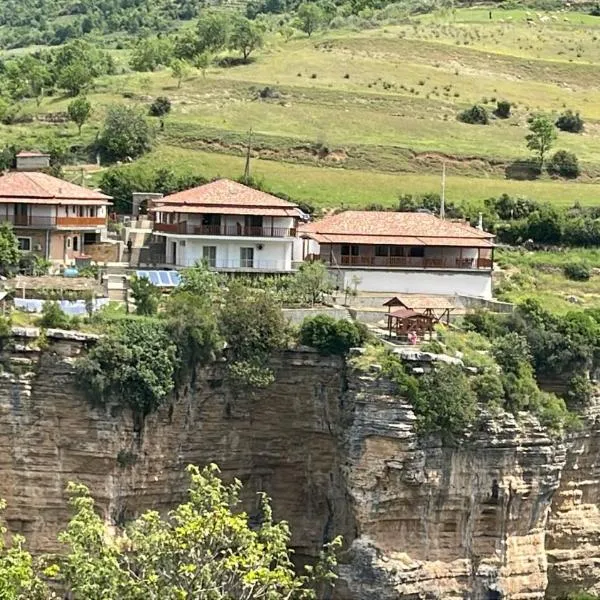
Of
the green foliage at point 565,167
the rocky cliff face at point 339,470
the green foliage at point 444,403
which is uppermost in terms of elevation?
the green foliage at point 565,167

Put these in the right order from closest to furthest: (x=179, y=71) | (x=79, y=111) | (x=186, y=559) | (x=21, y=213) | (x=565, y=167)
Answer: (x=186, y=559) < (x=21, y=213) < (x=565, y=167) < (x=79, y=111) < (x=179, y=71)

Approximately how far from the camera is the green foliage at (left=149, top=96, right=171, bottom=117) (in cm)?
9594

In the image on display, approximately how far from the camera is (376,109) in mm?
101438

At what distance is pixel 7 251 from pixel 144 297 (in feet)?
29.1

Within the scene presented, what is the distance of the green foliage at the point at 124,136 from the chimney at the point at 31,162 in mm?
7772

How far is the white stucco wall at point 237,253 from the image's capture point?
2450 inches

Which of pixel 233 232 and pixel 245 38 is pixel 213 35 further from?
pixel 233 232

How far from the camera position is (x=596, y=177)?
296 ft

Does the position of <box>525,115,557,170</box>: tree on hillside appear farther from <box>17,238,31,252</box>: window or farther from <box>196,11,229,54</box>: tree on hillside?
<box>17,238,31,252</box>: window

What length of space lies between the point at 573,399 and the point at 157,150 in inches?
1594

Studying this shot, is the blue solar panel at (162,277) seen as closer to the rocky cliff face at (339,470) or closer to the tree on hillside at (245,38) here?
the rocky cliff face at (339,470)

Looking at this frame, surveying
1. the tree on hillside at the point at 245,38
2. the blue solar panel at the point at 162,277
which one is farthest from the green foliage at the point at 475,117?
the blue solar panel at the point at 162,277

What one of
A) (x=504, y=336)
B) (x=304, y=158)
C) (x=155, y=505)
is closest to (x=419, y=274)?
(x=504, y=336)

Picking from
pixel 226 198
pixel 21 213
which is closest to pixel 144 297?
pixel 226 198
